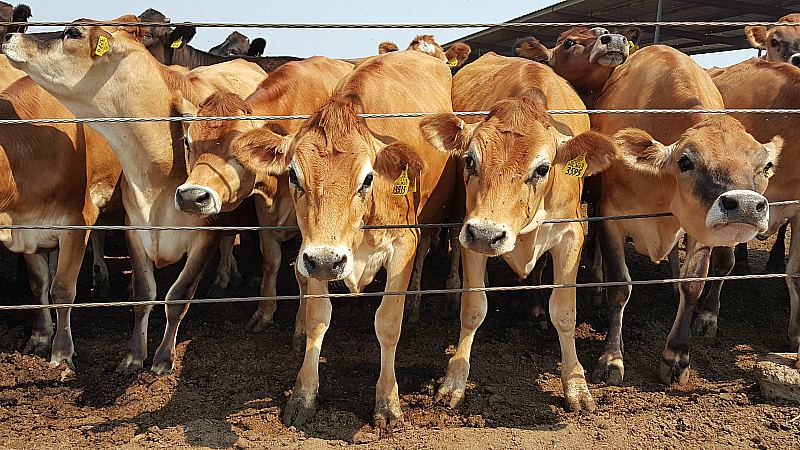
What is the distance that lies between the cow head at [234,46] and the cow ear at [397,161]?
11425 millimetres

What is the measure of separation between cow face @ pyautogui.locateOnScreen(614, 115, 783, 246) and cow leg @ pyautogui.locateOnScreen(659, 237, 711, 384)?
2.69ft

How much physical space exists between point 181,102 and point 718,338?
5000 millimetres

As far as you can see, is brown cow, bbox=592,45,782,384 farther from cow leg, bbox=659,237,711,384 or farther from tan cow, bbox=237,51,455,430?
tan cow, bbox=237,51,455,430

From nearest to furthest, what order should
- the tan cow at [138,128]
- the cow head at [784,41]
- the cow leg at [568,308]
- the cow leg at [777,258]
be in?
the cow leg at [568,308] < the tan cow at [138,128] < the cow head at [784,41] < the cow leg at [777,258]

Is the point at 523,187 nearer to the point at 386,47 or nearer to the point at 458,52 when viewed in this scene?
the point at 458,52

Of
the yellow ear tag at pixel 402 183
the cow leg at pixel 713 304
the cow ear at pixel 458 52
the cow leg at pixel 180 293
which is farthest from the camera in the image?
the cow ear at pixel 458 52

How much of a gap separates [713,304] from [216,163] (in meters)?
4.38

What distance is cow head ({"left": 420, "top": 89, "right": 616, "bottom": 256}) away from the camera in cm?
340

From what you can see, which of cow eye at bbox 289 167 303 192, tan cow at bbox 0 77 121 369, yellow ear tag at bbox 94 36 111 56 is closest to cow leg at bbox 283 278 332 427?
cow eye at bbox 289 167 303 192

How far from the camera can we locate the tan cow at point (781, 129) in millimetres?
5004

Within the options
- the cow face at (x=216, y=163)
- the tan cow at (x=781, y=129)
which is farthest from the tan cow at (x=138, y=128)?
the tan cow at (x=781, y=129)

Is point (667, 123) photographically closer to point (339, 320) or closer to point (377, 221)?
point (377, 221)

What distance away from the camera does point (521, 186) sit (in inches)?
139

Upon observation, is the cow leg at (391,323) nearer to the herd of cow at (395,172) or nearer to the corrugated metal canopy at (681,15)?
the herd of cow at (395,172)
